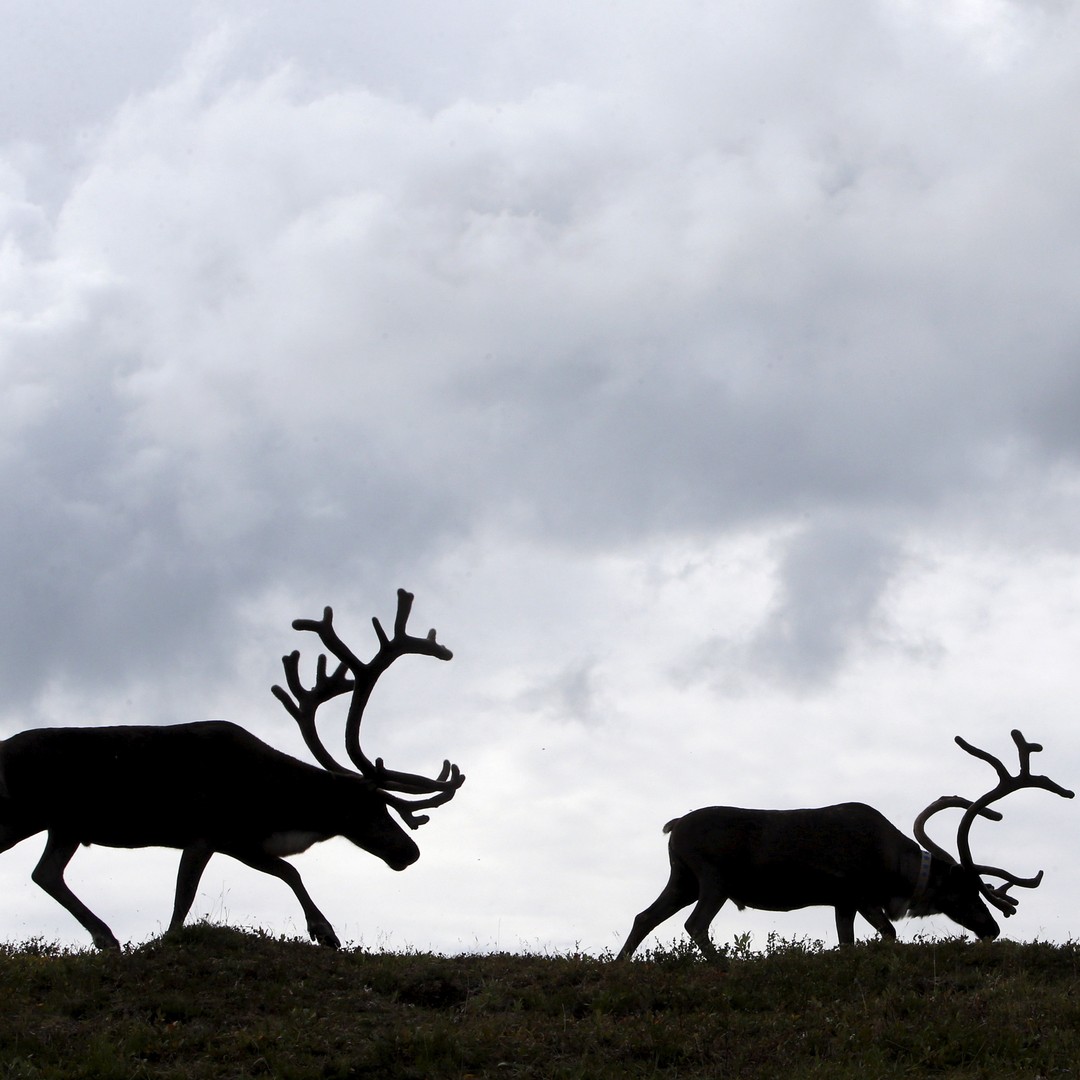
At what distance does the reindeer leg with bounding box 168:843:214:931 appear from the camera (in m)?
12.3

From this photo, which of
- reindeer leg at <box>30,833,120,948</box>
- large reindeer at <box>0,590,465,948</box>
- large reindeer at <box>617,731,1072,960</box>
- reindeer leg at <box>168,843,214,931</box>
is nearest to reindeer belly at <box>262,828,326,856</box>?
large reindeer at <box>0,590,465,948</box>

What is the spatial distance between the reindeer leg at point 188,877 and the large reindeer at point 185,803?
0.01m

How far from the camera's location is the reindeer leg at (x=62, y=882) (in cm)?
1212

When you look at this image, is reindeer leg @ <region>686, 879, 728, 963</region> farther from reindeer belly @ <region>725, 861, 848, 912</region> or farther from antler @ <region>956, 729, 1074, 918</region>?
antler @ <region>956, 729, 1074, 918</region>

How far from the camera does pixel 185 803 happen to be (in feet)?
41.8

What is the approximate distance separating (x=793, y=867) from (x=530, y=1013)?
478cm

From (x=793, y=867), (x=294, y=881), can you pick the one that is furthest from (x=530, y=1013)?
(x=793, y=867)

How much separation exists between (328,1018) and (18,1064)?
200 centimetres

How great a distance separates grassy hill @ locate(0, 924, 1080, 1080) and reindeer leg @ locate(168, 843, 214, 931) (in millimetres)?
1284

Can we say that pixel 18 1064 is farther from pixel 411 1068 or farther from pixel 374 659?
pixel 374 659

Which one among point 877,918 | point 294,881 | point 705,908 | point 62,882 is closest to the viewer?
point 62,882

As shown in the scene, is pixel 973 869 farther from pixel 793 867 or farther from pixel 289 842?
pixel 289 842

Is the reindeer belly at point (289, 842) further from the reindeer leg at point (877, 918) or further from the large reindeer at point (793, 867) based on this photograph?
the reindeer leg at point (877, 918)

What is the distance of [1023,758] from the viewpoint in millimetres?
15859
